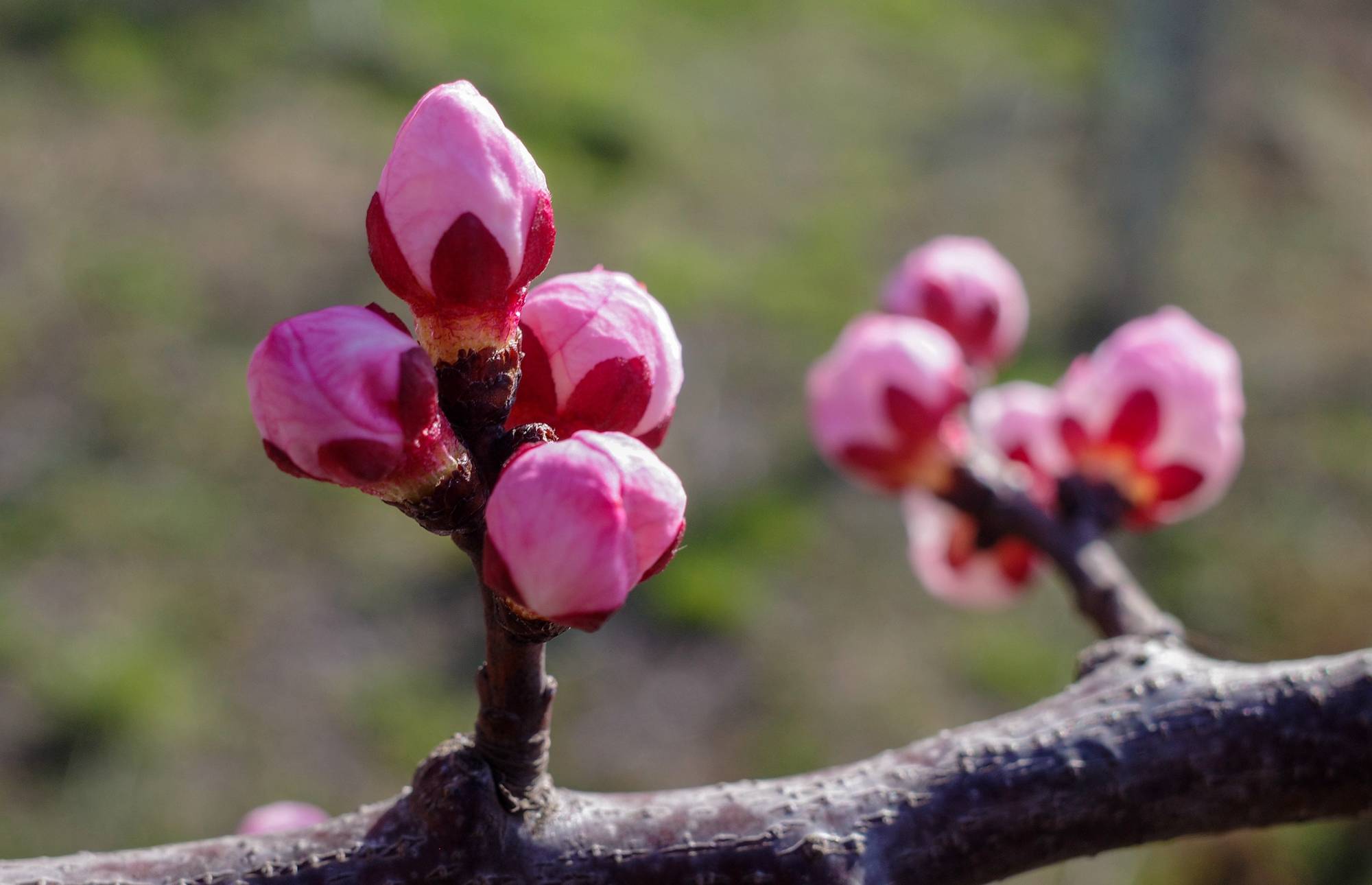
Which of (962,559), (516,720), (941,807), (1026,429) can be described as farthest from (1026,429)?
(516,720)

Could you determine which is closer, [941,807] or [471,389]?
[471,389]

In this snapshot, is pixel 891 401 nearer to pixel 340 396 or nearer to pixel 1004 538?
pixel 1004 538

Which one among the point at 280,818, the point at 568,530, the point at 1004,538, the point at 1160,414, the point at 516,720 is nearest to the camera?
the point at 568,530

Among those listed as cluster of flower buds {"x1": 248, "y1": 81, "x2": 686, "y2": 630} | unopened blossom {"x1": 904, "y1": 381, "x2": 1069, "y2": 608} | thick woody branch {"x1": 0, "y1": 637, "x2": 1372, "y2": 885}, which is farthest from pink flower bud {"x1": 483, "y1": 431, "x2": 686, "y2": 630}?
unopened blossom {"x1": 904, "y1": 381, "x2": 1069, "y2": 608}

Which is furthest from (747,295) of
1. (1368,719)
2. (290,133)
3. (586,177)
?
(1368,719)

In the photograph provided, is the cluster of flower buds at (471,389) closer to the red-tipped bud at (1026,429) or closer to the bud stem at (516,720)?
the bud stem at (516,720)

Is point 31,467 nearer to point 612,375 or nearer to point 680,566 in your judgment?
point 680,566

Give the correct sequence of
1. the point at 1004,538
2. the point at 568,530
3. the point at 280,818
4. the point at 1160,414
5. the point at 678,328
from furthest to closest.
Result: the point at 678,328, the point at 1004,538, the point at 1160,414, the point at 280,818, the point at 568,530
